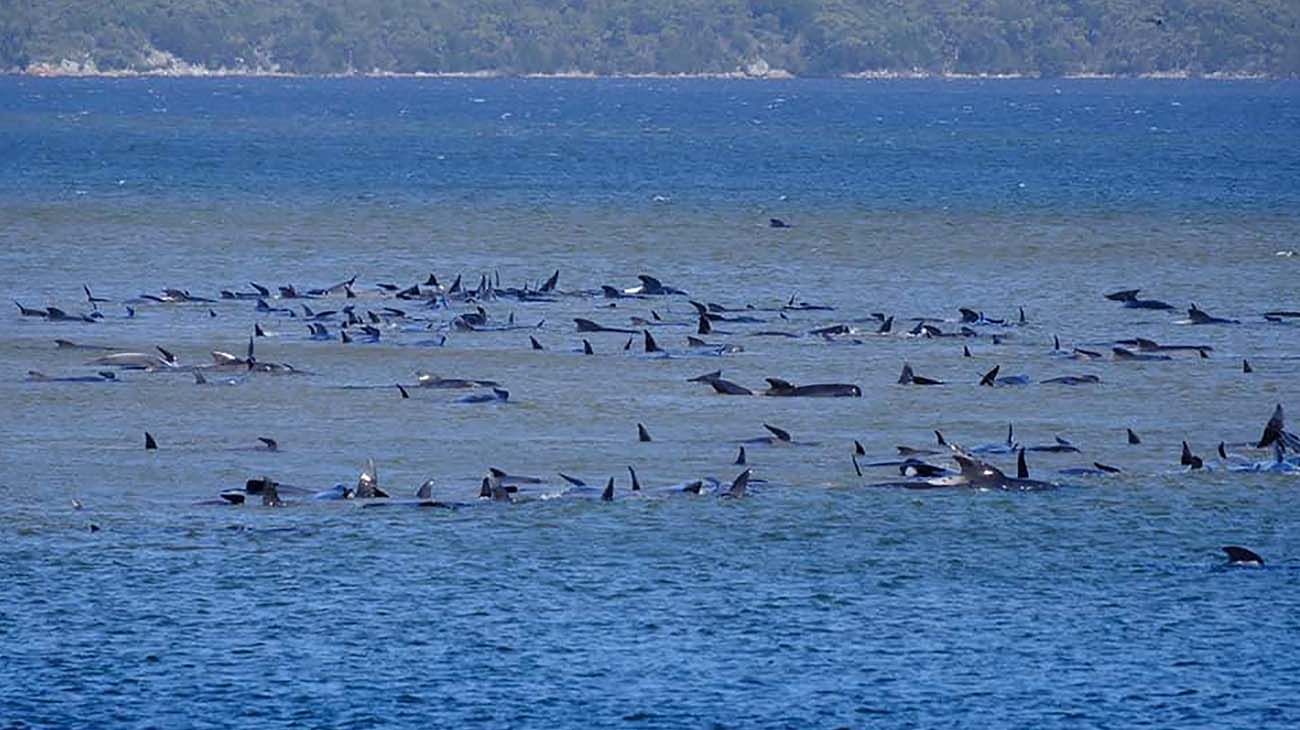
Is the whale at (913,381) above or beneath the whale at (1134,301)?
above

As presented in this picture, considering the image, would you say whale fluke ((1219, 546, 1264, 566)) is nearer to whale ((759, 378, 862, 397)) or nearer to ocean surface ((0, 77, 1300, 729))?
ocean surface ((0, 77, 1300, 729))

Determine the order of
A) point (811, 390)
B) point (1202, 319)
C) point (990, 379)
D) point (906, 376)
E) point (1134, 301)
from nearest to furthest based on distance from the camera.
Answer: point (811, 390), point (990, 379), point (906, 376), point (1202, 319), point (1134, 301)

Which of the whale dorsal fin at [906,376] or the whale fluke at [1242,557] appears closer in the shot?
the whale fluke at [1242,557]

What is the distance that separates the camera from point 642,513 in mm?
23484

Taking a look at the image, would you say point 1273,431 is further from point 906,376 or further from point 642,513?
point 642,513

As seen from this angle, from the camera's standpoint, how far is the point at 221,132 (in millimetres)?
148000

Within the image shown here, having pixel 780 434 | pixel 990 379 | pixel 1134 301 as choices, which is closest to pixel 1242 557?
pixel 780 434

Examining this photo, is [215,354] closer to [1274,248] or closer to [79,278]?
[79,278]

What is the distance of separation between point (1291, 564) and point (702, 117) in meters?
171

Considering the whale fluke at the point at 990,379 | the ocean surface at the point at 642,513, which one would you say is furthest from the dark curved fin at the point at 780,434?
the whale fluke at the point at 990,379

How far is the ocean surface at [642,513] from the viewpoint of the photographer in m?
17.7

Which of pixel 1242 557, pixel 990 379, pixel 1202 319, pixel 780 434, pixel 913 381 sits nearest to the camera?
pixel 1242 557

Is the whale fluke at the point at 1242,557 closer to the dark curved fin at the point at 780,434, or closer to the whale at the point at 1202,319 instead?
the dark curved fin at the point at 780,434

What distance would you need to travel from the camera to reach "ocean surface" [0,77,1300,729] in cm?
1766
